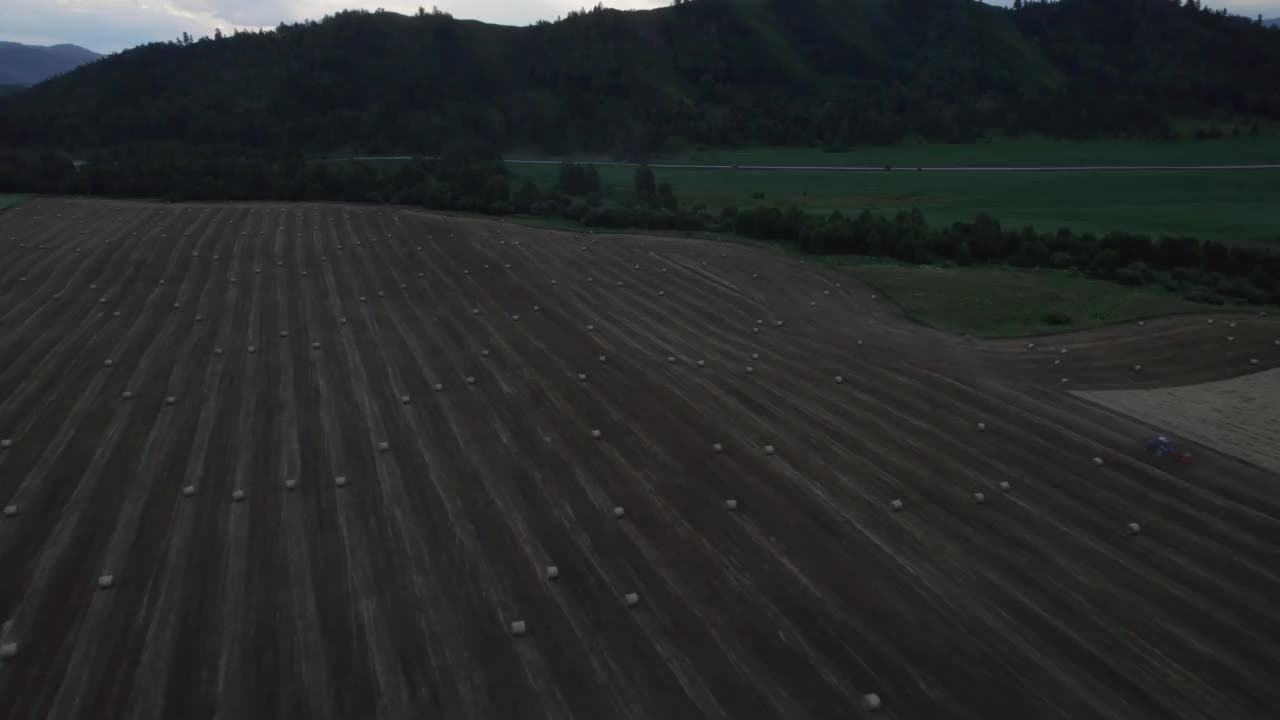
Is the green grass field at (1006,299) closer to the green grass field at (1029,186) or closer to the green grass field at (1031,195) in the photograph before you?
the green grass field at (1031,195)

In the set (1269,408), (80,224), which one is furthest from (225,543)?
(80,224)

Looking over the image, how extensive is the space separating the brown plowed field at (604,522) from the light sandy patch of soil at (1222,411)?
0.88 meters

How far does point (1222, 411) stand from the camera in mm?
23672

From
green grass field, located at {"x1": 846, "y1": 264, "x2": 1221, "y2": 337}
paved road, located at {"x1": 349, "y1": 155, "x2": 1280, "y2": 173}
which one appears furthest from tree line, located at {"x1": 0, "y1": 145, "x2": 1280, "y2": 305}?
paved road, located at {"x1": 349, "y1": 155, "x2": 1280, "y2": 173}

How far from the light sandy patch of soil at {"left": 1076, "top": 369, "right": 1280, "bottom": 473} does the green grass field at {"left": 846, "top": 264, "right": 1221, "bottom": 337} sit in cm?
643

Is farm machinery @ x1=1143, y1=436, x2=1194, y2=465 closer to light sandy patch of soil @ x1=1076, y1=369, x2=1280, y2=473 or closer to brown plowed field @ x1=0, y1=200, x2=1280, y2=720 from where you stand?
brown plowed field @ x1=0, y1=200, x2=1280, y2=720

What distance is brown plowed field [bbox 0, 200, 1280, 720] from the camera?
12477mm

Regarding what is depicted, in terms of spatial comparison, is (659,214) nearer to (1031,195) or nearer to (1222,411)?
(1222,411)

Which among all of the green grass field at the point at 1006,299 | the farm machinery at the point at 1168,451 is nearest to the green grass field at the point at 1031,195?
the green grass field at the point at 1006,299

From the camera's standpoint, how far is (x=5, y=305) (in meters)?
30.5

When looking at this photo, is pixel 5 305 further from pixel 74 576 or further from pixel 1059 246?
pixel 1059 246

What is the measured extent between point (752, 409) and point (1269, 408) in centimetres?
1662

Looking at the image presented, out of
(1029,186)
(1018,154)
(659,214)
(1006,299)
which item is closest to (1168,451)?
(1006,299)

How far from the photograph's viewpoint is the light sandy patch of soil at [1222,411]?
842 inches
